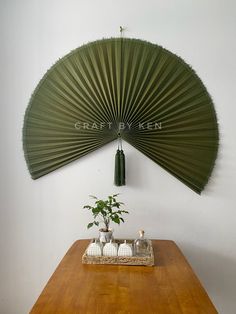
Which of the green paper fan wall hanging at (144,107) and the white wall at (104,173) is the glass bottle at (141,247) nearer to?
the white wall at (104,173)

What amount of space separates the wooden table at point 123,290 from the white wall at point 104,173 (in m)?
0.48

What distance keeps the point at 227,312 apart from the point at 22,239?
1502mm

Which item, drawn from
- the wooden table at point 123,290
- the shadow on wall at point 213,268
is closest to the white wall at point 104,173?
the shadow on wall at point 213,268

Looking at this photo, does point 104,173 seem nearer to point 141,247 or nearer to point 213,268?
point 141,247

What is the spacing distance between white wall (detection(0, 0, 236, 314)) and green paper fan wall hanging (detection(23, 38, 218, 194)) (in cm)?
7

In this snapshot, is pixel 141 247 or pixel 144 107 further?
pixel 144 107

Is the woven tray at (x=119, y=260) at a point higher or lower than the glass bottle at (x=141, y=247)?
lower

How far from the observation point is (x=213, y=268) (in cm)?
185

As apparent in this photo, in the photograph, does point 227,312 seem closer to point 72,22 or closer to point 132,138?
point 132,138

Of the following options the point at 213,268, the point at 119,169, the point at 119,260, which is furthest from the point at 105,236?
the point at 213,268

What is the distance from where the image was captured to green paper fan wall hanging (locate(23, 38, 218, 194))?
1.81 m

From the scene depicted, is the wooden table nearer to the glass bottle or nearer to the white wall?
the glass bottle

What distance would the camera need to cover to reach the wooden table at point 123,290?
99 centimetres

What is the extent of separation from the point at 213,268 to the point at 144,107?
119 cm
